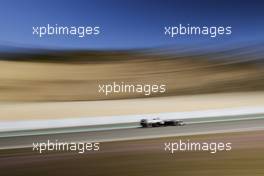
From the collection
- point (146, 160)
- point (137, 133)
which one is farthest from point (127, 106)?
point (146, 160)

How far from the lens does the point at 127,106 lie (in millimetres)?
2816

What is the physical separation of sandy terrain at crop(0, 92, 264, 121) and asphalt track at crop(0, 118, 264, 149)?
92mm

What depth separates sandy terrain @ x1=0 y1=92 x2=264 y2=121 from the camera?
275 cm

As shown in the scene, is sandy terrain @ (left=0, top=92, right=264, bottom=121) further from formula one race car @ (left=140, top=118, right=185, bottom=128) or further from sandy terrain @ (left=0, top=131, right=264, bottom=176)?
sandy terrain @ (left=0, top=131, right=264, bottom=176)

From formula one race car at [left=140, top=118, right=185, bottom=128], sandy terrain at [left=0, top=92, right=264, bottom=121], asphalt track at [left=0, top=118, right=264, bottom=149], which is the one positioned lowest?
asphalt track at [left=0, top=118, right=264, bottom=149]

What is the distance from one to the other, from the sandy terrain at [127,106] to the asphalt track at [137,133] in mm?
92

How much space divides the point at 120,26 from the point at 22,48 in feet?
1.69

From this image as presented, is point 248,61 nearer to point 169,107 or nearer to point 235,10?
point 235,10

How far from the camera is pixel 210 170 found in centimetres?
292

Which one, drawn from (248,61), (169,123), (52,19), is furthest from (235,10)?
(52,19)

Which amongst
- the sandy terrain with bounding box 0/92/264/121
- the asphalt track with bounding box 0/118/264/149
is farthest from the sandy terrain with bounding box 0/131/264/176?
the sandy terrain with bounding box 0/92/264/121

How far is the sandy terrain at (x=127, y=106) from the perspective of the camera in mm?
2746

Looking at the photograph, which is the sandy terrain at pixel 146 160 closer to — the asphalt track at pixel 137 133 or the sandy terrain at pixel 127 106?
the asphalt track at pixel 137 133

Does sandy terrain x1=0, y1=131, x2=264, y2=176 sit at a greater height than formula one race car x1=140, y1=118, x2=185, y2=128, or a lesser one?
lesser
